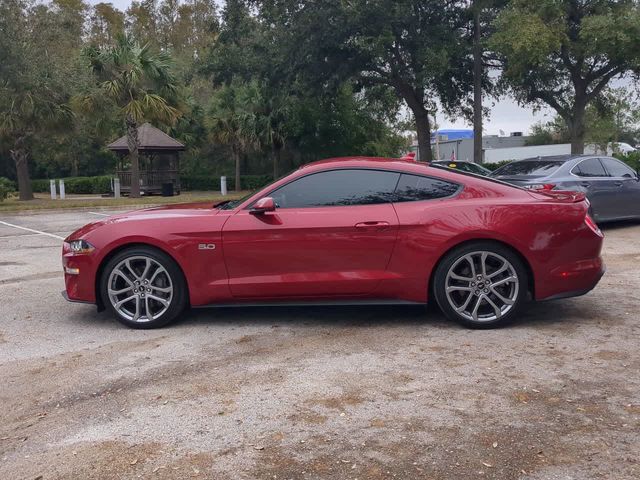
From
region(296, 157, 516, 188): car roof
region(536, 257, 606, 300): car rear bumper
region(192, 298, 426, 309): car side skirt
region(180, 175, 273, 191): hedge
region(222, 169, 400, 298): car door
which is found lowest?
region(192, 298, 426, 309): car side skirt

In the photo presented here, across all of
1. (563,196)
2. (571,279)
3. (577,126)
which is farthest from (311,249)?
(577,126)

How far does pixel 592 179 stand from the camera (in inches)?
467

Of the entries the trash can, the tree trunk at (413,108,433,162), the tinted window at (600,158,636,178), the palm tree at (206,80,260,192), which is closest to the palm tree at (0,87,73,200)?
the trash can

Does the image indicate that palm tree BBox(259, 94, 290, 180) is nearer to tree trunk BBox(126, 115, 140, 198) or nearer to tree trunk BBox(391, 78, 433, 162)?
tree trunk BBox(126, 115, 140, 198)

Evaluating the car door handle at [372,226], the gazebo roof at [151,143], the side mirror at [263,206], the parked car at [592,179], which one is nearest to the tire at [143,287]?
the side mirror at [263,206]

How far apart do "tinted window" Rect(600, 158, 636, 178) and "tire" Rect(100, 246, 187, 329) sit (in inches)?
365

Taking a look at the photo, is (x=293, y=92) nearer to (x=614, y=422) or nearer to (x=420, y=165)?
(x=420, y=165)

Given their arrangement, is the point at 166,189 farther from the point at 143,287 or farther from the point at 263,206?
the point at 263,206

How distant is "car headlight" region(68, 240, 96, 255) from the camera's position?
5.86m

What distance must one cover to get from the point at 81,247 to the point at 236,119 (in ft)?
99.7

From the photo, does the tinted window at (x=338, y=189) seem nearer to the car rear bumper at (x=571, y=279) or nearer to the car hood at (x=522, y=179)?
the car rear bumper at (x=571, y=279)

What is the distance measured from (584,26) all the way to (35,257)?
17690 millimetres

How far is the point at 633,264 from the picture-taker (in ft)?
28.5

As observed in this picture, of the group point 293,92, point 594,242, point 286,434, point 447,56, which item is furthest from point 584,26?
point 286,434
